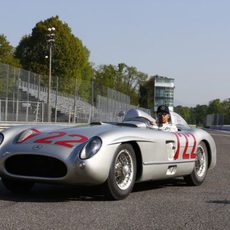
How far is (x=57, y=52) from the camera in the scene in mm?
65438

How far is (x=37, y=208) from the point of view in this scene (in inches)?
223

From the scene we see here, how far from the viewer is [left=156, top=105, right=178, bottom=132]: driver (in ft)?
27.1

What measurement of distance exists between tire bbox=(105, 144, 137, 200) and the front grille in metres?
0.53

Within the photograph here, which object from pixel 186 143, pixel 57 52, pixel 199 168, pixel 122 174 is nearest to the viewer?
pixel 122 174

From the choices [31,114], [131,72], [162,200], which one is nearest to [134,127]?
[162,200]

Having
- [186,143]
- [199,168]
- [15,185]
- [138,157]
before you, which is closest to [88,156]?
[138,157]

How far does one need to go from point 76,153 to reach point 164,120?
263 centimetres

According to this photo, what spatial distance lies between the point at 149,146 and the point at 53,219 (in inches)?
85.3

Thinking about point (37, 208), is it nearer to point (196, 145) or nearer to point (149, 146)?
point (149, 146)

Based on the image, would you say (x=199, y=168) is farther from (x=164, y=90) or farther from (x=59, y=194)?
(x=164, y=90)

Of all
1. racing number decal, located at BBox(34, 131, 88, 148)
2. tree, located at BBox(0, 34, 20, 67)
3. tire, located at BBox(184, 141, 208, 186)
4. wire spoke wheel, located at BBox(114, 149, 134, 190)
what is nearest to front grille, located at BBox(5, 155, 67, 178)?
racing number decal, located at BBox(34, 131, 88, 148)

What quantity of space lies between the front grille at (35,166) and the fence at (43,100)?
19.1 meters

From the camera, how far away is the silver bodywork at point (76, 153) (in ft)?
20.0

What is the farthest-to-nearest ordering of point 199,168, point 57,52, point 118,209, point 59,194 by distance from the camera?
point 57,52 → point 199,168 → point 59,194 → point 118,209
